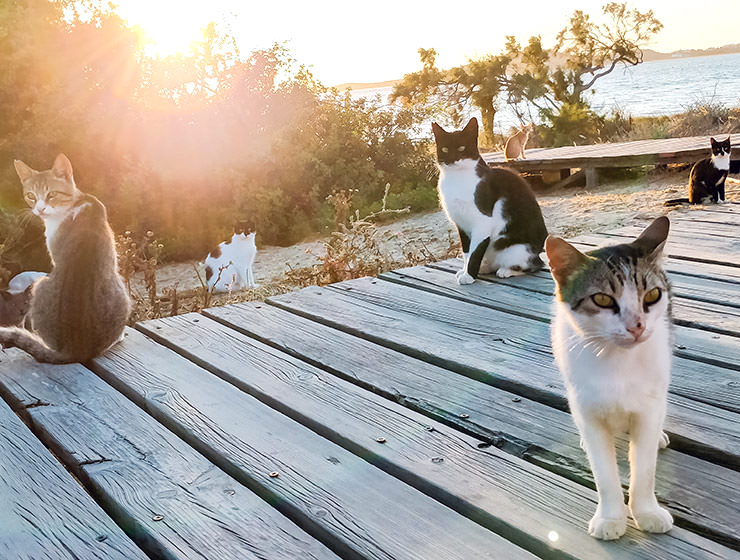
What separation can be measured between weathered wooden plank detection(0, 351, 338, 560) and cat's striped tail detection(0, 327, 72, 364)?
23cm

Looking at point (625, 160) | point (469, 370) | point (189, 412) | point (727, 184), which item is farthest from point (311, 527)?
point (625, 160)

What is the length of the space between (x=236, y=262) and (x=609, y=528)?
6522 millimetres

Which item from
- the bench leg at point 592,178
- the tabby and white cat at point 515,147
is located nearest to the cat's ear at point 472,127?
the bench leg at point 592,178

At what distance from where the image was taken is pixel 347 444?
6.15ft

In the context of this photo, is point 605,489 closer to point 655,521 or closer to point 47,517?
point 655,521

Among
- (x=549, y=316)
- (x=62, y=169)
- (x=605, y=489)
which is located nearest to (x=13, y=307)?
(x=62, y=169)

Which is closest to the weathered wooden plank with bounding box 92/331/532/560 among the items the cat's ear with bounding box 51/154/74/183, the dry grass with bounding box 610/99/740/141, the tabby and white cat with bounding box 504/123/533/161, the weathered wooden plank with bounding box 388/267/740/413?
the weathered wooden plank with bounding box 388/267/740/413

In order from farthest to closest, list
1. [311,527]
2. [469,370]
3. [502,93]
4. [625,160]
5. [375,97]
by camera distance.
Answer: [502,93], [375,97], [625,160], [469,370], [311,527]

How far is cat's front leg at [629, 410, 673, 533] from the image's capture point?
1372mm

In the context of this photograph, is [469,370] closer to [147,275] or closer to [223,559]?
[223,559]

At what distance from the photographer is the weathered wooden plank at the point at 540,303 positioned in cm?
231

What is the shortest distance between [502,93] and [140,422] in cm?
2106

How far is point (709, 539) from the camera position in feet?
4.55

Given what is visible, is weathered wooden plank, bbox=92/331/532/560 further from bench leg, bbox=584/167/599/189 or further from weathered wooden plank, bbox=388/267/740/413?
bench leg, bbox=584/167/599/189
